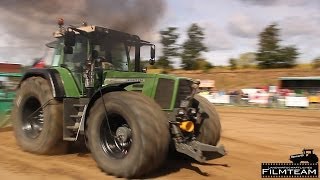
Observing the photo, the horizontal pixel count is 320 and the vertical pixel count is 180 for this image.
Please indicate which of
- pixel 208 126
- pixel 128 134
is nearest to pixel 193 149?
pixel 128 134

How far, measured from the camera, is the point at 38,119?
7910 mm

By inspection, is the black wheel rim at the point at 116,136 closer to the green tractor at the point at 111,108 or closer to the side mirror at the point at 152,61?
the green tractor at the point at 111,108

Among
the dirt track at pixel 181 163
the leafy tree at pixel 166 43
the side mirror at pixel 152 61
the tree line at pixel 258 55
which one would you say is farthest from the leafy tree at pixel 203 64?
the side mirror at pixel 152 61

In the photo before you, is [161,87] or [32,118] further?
[32,118]

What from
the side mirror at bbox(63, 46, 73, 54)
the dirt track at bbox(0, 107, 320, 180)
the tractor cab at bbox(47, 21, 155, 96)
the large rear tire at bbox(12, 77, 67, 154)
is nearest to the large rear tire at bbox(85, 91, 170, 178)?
the dirt track at bbox(0, 107, 320, 180)

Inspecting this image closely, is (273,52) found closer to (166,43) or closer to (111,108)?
(166,43)

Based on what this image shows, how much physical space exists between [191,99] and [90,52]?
6.32 ft

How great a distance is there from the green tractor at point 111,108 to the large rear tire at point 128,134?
0.04 ft

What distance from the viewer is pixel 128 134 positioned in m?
5.87

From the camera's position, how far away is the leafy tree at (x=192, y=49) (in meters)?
55.7

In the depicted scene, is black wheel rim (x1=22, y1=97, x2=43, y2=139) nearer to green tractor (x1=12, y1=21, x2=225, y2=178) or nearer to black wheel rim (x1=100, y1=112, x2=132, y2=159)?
green tractor (x1=12, y1=21, x2=225, y2=178)

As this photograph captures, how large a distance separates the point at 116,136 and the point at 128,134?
309 mm

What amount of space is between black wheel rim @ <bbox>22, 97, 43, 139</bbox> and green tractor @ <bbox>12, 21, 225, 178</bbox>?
0.02 meters

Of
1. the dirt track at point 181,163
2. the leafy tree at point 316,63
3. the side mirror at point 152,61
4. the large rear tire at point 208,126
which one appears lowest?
the dirt track at point 181,163
